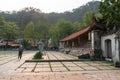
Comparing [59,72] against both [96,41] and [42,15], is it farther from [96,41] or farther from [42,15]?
[42,15]

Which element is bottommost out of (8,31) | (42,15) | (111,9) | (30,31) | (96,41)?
(96,41)

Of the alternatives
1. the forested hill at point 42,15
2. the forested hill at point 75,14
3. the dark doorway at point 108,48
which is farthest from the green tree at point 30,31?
the dark doorway at point 108,48

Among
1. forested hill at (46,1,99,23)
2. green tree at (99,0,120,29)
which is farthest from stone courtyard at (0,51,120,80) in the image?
forested hill at (46,1,99,23)

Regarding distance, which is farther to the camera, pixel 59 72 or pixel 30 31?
pixel 30 31

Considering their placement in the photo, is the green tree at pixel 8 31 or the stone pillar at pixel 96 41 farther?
the green tree at pixel 8 31

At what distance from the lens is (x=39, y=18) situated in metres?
87.0

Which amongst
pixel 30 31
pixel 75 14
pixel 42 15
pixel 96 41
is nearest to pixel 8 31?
pixel 30 31

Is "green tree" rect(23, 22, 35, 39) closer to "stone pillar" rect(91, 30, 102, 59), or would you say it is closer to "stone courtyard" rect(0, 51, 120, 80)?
"stone pillar" rect(91, 30, 102, 59)

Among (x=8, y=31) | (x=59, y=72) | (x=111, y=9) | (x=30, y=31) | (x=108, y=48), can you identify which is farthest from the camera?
(x=30, y=31)

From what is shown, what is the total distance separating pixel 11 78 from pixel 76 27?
160 ft

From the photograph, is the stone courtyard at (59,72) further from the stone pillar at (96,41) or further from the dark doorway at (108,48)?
the stone pillar at (96,41)

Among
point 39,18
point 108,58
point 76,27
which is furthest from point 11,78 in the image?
point 39,18

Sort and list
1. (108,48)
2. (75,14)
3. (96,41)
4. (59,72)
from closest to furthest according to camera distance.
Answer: (59,72) → (108,48) → (96,41) → (75,14)

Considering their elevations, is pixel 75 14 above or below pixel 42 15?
above
